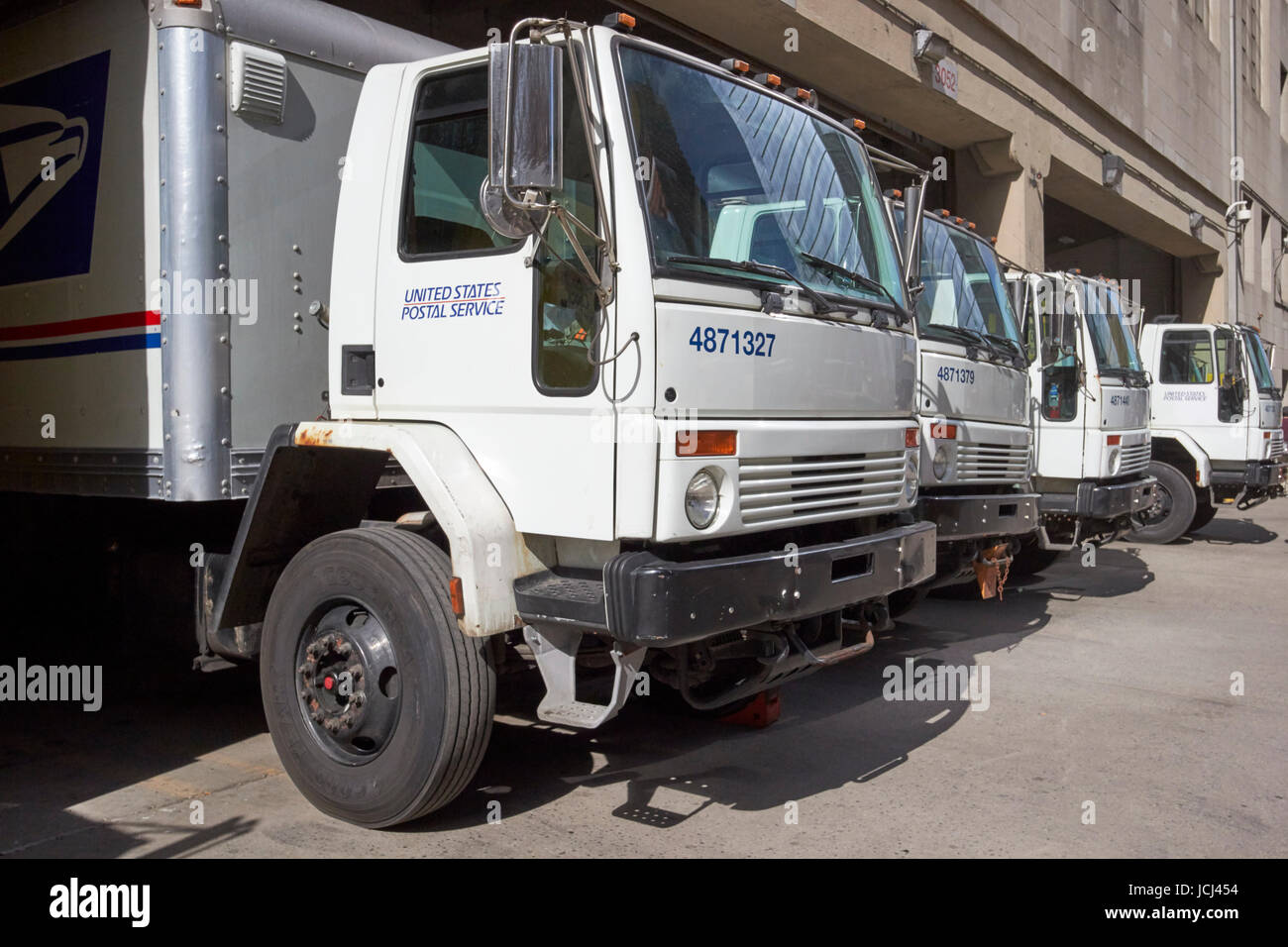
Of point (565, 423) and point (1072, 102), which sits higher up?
point (1072, 102)

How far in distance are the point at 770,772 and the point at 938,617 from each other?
4.46m

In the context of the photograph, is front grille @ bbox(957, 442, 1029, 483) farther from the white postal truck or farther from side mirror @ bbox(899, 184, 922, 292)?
the white postal truck

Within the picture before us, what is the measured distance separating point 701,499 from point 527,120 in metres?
1.35

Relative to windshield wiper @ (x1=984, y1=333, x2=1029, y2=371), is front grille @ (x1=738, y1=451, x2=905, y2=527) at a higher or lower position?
lower

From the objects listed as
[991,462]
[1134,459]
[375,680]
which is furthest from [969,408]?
[375,680]

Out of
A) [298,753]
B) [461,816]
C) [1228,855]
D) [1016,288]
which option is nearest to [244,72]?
[298,753]

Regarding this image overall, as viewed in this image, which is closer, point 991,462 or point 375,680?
point 375,680

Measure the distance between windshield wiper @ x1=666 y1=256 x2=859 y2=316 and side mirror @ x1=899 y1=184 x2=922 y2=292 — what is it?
84 centimetres

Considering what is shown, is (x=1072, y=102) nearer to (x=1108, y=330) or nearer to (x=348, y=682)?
(x=1108, y=330)

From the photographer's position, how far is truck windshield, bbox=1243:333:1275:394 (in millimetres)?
14203

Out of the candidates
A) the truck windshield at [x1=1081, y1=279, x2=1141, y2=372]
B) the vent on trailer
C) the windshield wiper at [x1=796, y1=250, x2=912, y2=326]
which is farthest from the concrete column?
the vent on trailer

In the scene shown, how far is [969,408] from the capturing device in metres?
7.41

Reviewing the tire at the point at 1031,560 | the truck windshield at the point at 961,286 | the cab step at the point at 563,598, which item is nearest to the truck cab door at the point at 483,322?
the cab step at the point at 563,598
